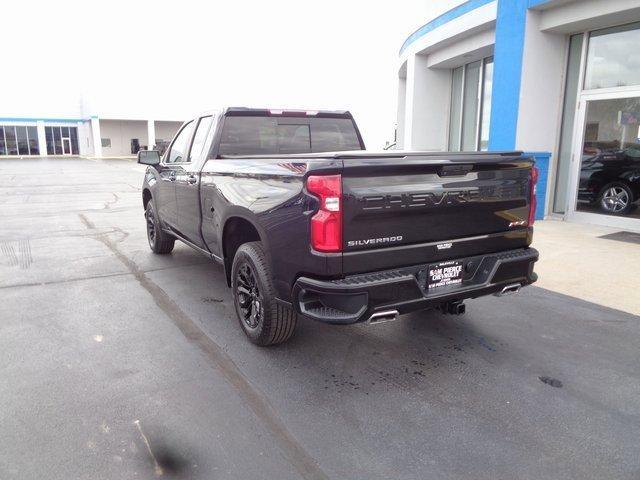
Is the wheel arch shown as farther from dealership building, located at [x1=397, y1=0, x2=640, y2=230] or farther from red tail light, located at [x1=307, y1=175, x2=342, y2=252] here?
dealership building, located at [x1=397, y1=0, x2=640, y2=230]

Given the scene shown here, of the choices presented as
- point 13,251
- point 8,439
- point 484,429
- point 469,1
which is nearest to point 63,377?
point 8,439

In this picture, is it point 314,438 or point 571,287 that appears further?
point 571,287

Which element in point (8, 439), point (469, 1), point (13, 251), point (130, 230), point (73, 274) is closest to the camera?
point (8, 439)

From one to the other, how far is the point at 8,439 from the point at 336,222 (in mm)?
2332

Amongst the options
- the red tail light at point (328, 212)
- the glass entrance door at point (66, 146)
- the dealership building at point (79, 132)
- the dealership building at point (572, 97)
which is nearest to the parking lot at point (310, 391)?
the red tail light at point (328, 212)

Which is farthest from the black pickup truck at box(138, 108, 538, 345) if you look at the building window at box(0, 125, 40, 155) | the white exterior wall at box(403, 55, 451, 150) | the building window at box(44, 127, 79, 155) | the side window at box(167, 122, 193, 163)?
the building window at box(44, 127, 79, 155)

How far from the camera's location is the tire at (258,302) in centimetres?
386

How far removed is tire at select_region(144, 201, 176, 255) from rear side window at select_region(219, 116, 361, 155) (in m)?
2.53

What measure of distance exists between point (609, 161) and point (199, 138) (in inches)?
301

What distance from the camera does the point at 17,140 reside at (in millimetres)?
52938

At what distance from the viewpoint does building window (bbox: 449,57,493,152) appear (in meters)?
13.0

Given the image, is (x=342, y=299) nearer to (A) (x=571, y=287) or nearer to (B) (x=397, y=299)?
(B) (x=397, y=299)

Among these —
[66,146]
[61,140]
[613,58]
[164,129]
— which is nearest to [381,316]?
[613,58]

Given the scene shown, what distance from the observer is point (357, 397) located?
3.46 metres
